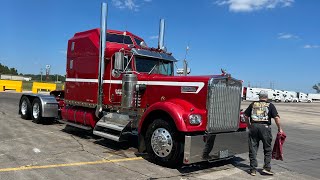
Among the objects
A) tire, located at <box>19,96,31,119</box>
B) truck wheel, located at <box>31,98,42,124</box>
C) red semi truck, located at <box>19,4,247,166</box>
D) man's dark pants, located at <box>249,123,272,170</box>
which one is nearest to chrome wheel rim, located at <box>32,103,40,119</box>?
truck wheel, located at <box>31,98,42,124</box>

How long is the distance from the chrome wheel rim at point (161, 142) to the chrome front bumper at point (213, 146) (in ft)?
1.99

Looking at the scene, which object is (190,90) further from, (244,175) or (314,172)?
(314,172)

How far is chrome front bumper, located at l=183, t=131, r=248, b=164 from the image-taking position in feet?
23.8

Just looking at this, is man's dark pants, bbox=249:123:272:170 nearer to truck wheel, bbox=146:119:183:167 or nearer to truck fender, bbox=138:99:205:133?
truck fender, bbox=138:99:205:133

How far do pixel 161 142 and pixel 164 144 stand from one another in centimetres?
9

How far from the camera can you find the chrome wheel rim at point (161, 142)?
782 cm

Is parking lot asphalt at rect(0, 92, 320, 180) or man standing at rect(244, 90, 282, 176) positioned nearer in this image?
parking lot asphalt at rect(0, 92, 320, 180)

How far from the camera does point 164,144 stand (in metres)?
7.88

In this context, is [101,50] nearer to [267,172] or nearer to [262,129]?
[262,129]

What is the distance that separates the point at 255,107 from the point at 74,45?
675 cm

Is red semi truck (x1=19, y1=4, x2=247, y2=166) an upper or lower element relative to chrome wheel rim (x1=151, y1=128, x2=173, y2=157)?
upper

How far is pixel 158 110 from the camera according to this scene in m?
8.14

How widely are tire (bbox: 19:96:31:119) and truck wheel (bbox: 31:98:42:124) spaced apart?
31 centimetres

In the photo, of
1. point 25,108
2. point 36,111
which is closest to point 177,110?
point 36,111
